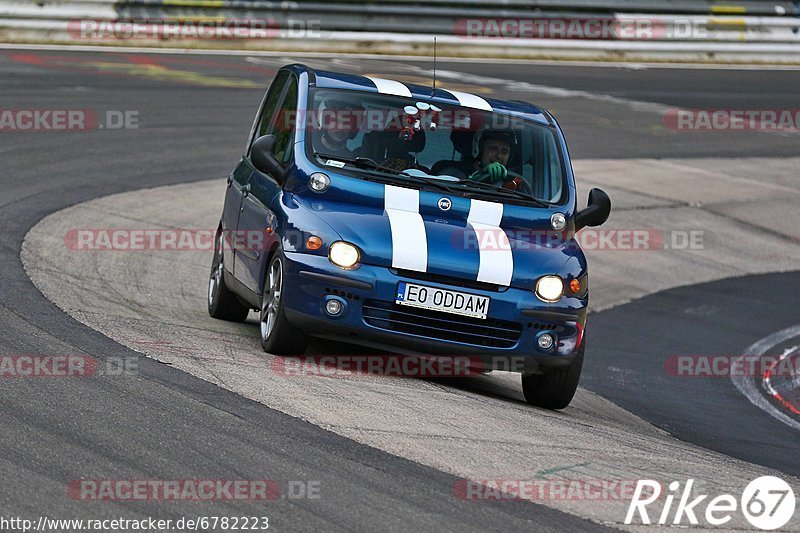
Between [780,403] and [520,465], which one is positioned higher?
[520,465]

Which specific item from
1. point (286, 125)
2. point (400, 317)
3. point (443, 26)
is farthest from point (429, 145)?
point (443, 26)

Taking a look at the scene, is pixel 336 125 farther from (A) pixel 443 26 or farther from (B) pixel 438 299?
(A) pixel 443 26

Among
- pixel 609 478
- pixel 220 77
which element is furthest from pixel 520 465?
pixel 220 77

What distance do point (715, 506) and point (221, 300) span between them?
16.3 feet

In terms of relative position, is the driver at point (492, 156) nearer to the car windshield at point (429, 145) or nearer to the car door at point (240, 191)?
the car windshield at point (429, 145)

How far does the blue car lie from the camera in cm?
770

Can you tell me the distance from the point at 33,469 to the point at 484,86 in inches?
765

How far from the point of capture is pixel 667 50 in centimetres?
3020

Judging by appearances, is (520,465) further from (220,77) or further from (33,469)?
(220,77)

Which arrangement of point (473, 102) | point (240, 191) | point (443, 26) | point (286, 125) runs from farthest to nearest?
point (443, 26) → point (240, 191) → point (473, 102) → point (286, 125)

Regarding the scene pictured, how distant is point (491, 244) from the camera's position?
7.97 metres

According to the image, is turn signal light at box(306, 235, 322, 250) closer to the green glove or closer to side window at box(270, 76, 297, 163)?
side window at box(270, 76, 297, 163)

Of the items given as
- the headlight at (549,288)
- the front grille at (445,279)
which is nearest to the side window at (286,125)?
the front grille at (445,279)

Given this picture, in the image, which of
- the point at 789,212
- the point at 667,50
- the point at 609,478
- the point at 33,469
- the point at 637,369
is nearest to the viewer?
the point at 33,469
